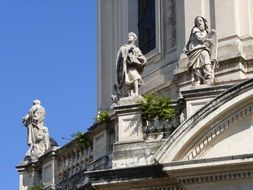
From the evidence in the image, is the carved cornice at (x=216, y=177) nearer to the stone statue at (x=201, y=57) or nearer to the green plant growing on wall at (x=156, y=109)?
the green plant growing on wall at (x=156, y=109)

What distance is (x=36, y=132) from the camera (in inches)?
1018

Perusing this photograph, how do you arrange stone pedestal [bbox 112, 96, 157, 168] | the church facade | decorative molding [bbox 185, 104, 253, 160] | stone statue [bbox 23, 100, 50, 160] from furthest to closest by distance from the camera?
stone statue [bbox 23, 100, 50, 160] → stone pedestal [bbox 112, 96, 157, 168] → decorative molding [bbox 185, 104, 253, 160] → the church facade

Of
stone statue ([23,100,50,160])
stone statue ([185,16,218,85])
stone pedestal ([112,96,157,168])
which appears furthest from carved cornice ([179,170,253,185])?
stone statue ([23,100,50,160])

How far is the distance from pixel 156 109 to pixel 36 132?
17.8 feet

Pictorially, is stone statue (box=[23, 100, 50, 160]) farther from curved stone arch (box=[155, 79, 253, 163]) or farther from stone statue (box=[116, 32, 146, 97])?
curved stone arch (box=[155, 79, 253, 163])

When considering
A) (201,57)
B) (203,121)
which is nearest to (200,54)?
(201,57)

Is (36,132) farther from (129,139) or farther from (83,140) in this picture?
(129,139)

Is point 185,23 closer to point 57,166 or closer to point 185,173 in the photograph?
point 57,166

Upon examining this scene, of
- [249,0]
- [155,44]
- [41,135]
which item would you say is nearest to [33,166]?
[41,135]

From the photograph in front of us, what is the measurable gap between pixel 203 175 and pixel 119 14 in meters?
10.8

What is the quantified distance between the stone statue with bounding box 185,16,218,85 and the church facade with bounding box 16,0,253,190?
21mm

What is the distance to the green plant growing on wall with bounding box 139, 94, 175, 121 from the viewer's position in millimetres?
21250

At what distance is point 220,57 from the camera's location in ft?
81.1

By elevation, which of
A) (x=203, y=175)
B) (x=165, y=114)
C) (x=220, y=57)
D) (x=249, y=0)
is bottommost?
(x=203, y=175)
